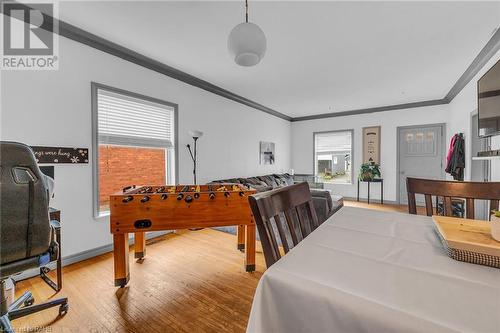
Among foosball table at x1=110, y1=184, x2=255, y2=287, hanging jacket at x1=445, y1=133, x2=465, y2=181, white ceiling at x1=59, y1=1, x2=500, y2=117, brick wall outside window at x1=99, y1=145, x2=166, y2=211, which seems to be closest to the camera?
foosball table at x1=110, y1=184, x2=255, y2=287

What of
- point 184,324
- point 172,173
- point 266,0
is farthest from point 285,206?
point 172,173

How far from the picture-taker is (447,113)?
501cm

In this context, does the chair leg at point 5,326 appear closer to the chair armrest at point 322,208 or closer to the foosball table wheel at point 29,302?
the foosball table wheel at point 29,302

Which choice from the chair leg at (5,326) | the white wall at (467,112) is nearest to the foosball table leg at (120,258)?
Answer: the chair leg at (5,326)

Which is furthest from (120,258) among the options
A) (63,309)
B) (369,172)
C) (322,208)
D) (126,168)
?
(369,172)

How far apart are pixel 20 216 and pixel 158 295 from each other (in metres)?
1.18

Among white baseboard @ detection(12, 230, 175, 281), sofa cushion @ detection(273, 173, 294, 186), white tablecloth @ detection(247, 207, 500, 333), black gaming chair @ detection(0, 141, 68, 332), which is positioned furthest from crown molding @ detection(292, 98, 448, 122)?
black gaming chair @ detection(0, 141, 68, 332)

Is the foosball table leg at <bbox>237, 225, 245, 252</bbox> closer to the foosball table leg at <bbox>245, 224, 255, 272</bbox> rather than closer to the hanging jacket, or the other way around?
the foosball table leg at <bbox>245, 224, 255, 272</bbox>

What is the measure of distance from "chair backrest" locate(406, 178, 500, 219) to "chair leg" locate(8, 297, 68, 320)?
107 inches

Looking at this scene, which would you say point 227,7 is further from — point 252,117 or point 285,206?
point 252,117

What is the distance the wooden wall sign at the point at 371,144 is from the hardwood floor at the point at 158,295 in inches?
188

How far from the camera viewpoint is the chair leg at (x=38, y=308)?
147 centimetres

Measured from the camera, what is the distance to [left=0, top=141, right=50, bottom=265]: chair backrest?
1.20m

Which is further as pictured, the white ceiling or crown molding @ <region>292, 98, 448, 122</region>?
crown molding @ <region>292, 98, 448, 122</region>
